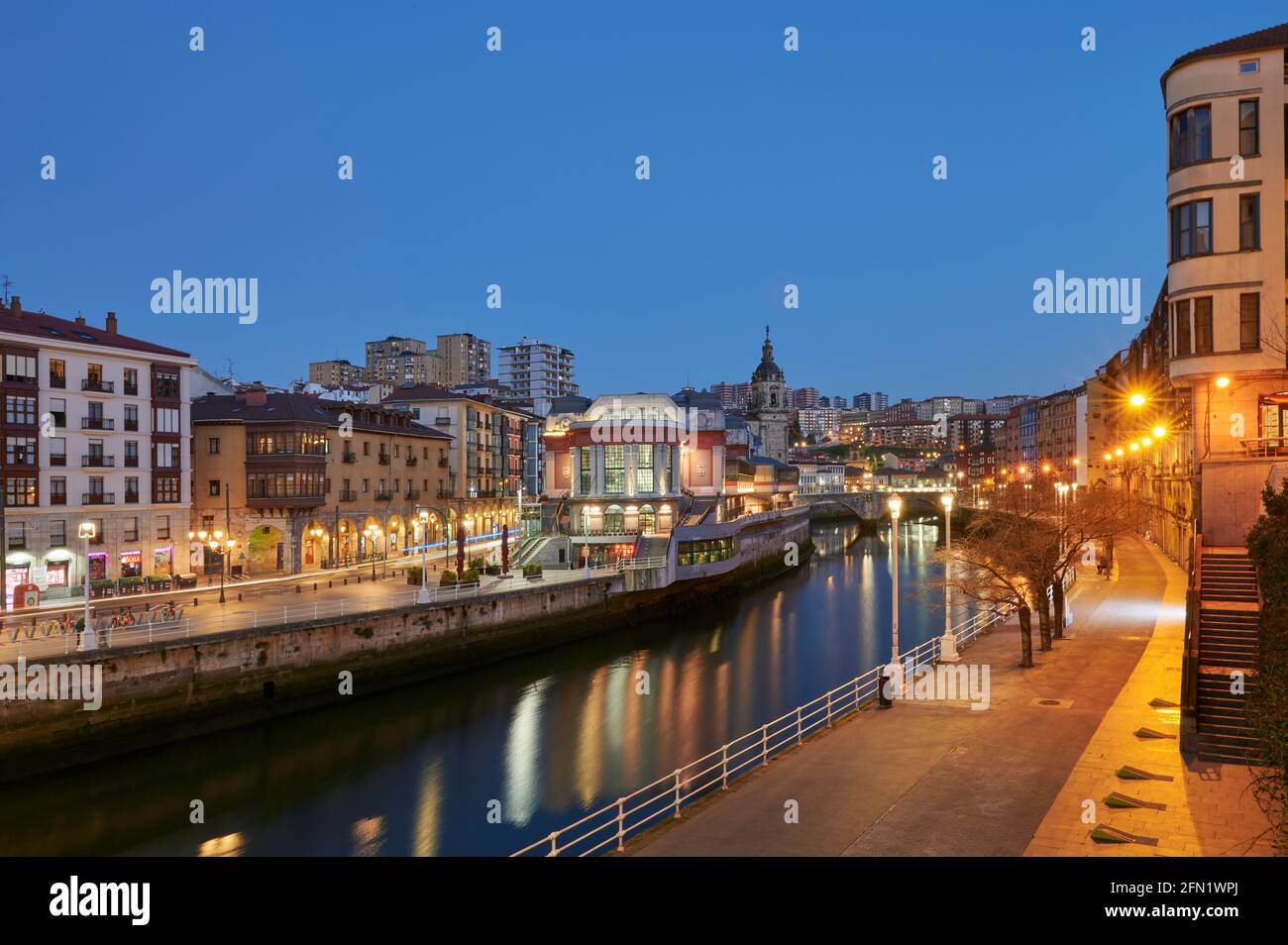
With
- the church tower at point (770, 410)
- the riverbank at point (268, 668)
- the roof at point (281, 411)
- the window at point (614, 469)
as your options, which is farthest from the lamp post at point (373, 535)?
the church tower at point (770, 410)

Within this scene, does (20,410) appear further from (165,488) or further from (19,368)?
(165,488)

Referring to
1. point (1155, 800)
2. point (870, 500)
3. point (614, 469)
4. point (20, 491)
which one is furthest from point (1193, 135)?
point (870, 500)

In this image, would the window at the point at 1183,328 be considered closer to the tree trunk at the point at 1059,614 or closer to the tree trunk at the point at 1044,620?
the tree trunk at the point at 1044,620

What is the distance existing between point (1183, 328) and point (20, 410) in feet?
169

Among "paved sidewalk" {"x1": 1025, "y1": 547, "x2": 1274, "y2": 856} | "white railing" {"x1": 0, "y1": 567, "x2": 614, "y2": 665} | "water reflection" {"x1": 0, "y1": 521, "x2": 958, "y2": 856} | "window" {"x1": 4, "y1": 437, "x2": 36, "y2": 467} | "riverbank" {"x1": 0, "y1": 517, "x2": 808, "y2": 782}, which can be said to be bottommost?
"water reflection" {"x1": 0, "y1": 521, "x2": 958, "y2": 856}

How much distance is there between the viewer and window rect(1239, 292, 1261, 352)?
2592 cm

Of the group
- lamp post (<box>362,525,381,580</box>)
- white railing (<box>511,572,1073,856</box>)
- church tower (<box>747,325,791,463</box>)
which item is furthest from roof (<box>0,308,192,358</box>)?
church tower (<box>747,325,791,463</box>)

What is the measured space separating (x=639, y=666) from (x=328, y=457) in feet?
97.7

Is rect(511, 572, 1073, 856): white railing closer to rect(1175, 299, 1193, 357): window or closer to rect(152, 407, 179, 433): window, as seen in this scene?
rect(1175, 299, 1193, 357): window

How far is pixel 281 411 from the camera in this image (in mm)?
56656

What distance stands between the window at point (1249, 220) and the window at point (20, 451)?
2084 inches

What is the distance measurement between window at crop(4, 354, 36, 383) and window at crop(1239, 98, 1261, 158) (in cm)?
5285

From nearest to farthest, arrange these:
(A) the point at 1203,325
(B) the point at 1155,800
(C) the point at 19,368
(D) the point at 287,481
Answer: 1. (B) the point at 1155,800
2. (A) the point at 1203,325
3. (C) the point at 19,368
4. (D) the point at 287,481
